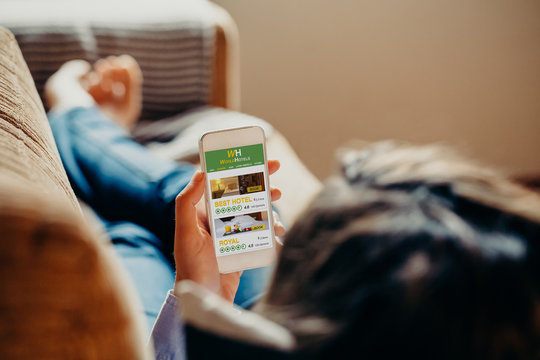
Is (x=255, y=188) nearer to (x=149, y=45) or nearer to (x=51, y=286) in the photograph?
(x=51, y=286)

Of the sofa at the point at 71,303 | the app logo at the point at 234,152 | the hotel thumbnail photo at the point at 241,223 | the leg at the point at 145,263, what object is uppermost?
the sofa at the point at 71,303

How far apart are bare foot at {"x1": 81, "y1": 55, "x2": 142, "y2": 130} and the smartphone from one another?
0.58 m

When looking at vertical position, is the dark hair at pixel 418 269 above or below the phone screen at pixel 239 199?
above

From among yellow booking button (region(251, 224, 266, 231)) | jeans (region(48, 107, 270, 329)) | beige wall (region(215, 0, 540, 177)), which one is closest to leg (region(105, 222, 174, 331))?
jeans (region(48, 107, 270, 329))

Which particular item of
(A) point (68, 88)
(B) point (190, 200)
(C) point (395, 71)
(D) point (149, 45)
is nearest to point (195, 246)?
(B) point (190, 200)

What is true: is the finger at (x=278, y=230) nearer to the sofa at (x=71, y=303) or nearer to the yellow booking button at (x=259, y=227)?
the yellow booking button at (x=259, y=227)

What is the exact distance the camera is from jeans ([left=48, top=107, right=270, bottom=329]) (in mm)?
587

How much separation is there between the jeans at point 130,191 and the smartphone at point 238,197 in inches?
1.4

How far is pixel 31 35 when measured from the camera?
38.8 inches

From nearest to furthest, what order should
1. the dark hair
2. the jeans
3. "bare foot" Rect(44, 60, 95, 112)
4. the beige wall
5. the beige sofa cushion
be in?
the dark hair < the beige sofa cushion < the jeans < "bare foot" Rect(44, 60, 95, 112) < the beige wall

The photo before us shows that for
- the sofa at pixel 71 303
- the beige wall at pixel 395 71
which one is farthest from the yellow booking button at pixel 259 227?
the beige wall at pixel 395 71

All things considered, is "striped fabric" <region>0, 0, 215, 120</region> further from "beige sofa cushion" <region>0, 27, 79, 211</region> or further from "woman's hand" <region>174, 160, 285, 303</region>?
"woman's hand" <region>174, 160, 285, 303</region>

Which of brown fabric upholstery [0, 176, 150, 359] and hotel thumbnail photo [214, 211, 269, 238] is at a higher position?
brown fabric upholstery [0, 176, 150, 359]

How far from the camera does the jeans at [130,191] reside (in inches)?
23.1
